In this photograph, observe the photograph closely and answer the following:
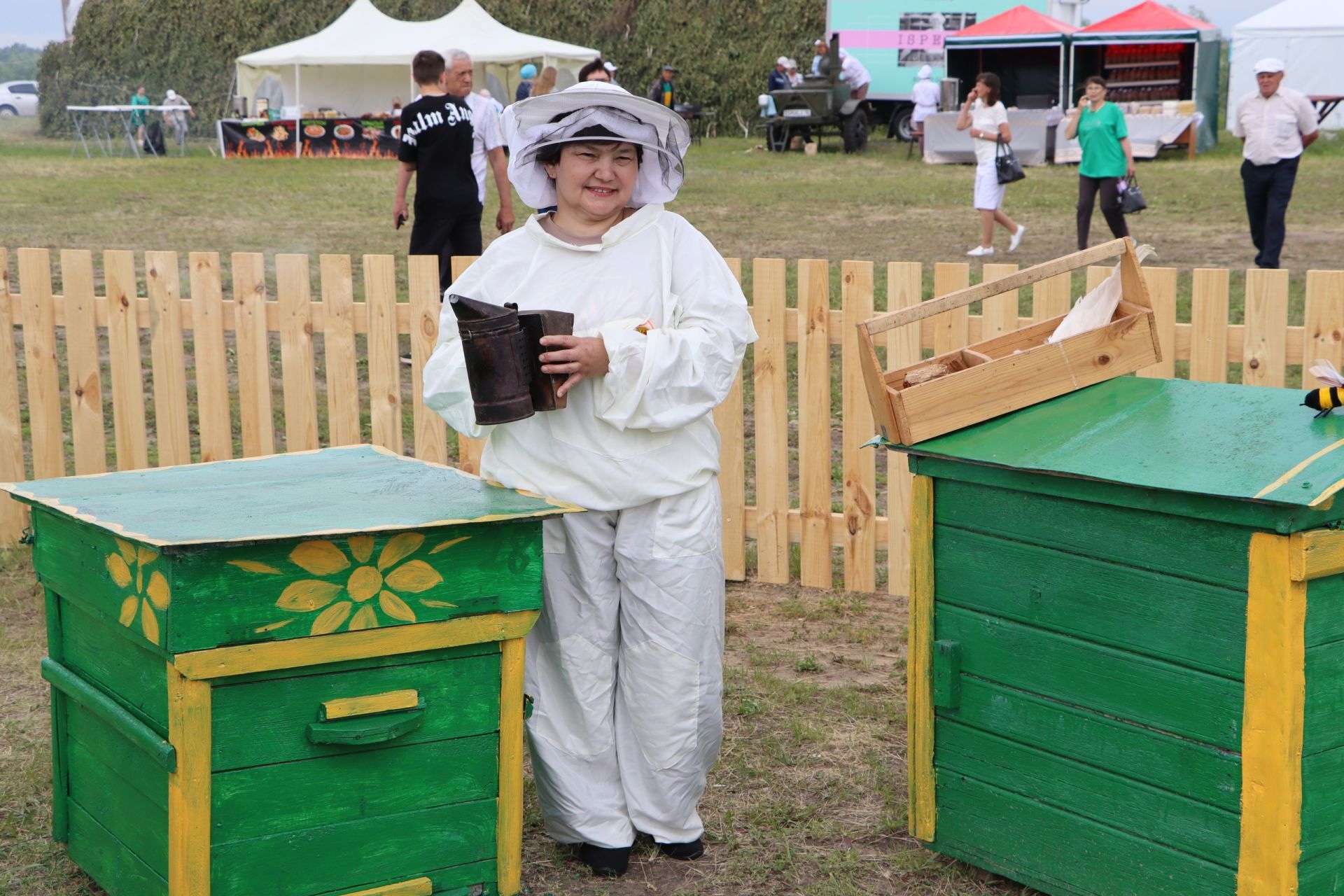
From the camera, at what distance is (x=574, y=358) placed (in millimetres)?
2672

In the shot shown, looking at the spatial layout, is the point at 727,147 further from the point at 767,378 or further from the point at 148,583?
the point at 148,583

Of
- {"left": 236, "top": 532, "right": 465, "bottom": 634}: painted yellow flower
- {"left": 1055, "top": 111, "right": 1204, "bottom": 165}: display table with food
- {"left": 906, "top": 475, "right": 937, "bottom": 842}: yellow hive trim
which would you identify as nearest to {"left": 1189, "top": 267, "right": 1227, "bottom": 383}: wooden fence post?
{"left": 906, "top": 475, "right": 937, "bottom": 842}: yellow hive trim

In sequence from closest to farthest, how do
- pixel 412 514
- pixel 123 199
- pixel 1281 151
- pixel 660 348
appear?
pixel 412 514
pixel 660 348
pixel 1281 151
pixel 123 199

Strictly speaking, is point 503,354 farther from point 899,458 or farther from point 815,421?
point 815,421

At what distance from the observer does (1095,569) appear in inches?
100

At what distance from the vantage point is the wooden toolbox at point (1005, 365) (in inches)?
109

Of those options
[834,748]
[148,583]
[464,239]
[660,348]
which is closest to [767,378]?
[834,748]

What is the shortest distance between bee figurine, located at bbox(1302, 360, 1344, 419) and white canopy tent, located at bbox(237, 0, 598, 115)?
23.2 metres

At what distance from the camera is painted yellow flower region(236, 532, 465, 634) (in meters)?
2.35

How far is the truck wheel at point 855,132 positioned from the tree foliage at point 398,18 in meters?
6.13

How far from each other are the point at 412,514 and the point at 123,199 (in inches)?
608

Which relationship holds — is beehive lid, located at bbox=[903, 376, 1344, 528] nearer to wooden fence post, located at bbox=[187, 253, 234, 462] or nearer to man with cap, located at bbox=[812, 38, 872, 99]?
wooden fence post, located at bbox=[187, 253, 234, 462]

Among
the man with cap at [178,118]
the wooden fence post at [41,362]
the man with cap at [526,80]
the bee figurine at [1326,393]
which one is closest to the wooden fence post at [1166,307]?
the bee figurine at [1326,393]

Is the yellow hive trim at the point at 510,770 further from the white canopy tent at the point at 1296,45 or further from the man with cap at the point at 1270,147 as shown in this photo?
the white canopy tent at the point at 1296,45
